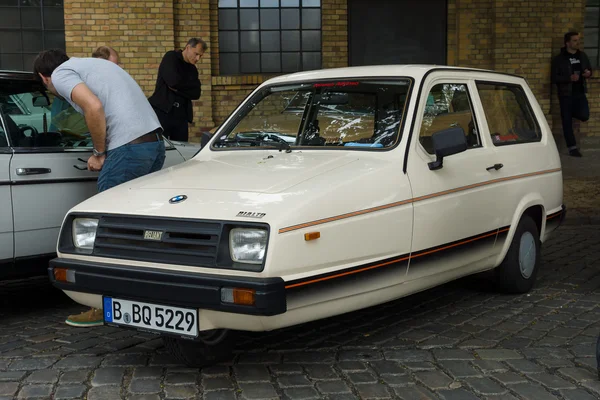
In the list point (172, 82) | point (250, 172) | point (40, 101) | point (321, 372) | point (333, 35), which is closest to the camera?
point (321, 372)

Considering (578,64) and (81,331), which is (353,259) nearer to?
Result: (81,331)

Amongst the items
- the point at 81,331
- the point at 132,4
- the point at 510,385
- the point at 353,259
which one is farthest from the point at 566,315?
the point at 132,4

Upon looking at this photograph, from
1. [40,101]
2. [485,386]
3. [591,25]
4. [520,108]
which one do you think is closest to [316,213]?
[485,386]

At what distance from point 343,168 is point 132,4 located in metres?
8.95

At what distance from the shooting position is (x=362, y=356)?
14.9ft

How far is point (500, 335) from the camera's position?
495 centimetres

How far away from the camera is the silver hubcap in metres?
5.93

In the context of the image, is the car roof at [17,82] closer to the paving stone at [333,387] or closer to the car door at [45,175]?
the car door at [45,175]

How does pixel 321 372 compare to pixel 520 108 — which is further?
pixel 520 108

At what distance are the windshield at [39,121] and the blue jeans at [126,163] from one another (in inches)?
21.7

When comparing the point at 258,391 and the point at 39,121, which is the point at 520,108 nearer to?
the point at 258,391

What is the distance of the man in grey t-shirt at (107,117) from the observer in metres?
5.23

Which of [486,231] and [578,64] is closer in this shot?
[486,231]

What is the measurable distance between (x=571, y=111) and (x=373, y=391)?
1012 cm
